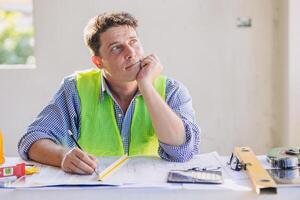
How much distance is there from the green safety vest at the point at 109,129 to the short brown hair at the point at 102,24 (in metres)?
0.19

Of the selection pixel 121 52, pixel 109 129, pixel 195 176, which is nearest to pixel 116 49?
pixel 121 52

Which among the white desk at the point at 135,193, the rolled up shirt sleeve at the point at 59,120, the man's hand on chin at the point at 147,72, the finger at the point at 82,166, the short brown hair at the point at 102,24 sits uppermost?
the short brown hair at the point at 102,24

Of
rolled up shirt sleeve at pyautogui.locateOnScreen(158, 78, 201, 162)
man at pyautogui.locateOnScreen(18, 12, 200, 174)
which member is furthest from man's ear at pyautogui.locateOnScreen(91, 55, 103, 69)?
rolled up shirt sleeve at pyautogui.locateOnScreen(158, 78, 201, 162)

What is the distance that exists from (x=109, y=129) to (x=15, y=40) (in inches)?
73.4

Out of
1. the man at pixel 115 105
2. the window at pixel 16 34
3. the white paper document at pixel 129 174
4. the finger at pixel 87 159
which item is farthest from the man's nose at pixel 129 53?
the window at pixel 16 34

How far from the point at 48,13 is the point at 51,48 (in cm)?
22

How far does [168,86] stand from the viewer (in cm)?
186

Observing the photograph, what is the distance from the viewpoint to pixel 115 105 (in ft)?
6.11

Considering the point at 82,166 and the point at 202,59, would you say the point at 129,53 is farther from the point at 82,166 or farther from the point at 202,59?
the point at 202,59

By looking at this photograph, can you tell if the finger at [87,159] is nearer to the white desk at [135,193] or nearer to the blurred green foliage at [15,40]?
the white desk at [135,193]

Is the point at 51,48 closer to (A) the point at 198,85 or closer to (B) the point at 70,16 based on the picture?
(B) the point at 70,16

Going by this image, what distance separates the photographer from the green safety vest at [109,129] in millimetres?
1808

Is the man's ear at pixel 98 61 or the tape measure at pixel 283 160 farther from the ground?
the man's ear at pixel 98 61

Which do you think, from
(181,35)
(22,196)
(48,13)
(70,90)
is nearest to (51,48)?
(48,13)
